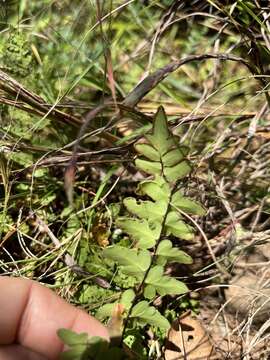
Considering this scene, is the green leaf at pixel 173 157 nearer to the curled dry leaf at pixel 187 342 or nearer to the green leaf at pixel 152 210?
the green leaf at pixel 152 210

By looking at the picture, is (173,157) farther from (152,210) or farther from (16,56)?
(16,56)

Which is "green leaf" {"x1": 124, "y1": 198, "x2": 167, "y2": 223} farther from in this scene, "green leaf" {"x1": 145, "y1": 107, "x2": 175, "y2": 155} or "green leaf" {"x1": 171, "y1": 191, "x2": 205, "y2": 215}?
"green leaf" {"x1": 145, "y1": 107, "x2": 175, "y2": 155}

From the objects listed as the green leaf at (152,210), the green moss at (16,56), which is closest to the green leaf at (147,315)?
the green leaf at (152,210)

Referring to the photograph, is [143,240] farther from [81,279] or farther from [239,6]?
[239,6]

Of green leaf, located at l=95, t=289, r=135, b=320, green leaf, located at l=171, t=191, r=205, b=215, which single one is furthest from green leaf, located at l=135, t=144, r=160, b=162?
green leaf, located at l=95, t=289, r=135, b=320

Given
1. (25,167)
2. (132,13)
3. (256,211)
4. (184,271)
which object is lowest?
(184,271)

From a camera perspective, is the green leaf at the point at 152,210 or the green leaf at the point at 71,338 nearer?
the green leaf at the point at 71,338

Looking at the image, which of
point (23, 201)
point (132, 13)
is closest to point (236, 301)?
point (23, 201)
